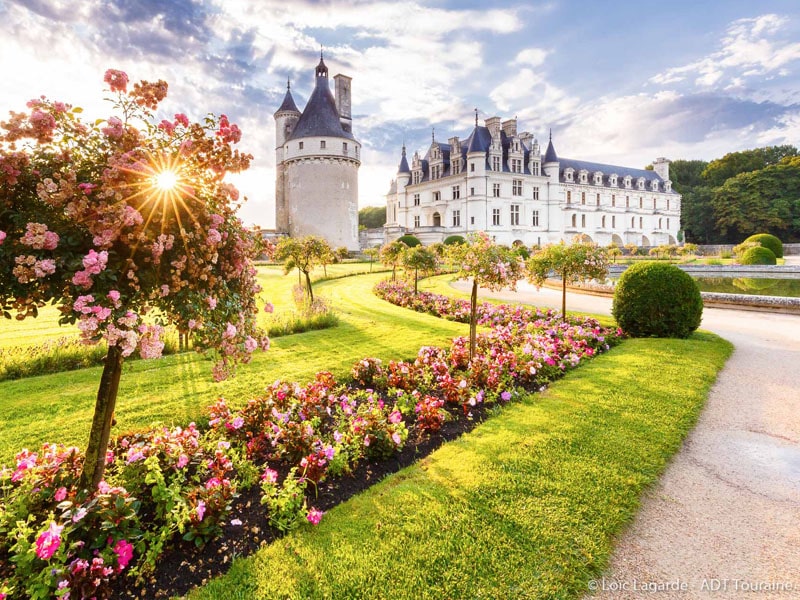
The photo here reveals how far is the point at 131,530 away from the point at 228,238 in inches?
79.5

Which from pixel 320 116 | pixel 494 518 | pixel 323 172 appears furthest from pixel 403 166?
pixel 494 518

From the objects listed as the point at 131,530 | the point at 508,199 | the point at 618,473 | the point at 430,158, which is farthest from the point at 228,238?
the point at 430,158

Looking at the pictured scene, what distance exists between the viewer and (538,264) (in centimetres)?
1077

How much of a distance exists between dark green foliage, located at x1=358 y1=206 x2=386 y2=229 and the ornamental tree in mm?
76399

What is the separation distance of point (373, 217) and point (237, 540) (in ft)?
262

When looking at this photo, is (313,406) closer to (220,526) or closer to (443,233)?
(220,526)

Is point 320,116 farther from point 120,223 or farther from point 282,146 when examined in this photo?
point 120,223

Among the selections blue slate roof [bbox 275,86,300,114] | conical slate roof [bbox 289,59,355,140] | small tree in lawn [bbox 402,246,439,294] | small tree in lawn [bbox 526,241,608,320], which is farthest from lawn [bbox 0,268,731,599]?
blue slate roof [bbox 275,86,300,114]

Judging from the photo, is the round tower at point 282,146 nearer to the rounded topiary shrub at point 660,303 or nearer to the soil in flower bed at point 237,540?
the rounded topiary shrub at point 660,303

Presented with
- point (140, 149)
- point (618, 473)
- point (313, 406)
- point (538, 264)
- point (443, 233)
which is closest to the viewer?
point (140, 149)

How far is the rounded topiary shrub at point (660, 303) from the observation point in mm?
8898

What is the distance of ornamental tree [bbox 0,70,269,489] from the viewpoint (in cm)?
229

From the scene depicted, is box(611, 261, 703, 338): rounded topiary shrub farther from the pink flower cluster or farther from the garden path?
the pink flower cluster

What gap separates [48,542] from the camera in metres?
2.39
